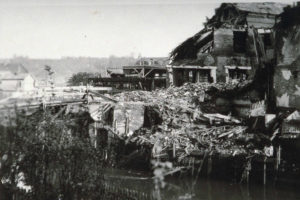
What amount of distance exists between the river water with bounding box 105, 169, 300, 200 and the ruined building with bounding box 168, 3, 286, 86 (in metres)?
11.3

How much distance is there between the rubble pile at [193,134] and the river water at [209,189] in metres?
1.07

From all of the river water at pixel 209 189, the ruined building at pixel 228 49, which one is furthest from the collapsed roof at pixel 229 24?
the river water at pixel 209 189

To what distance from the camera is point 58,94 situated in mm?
15750

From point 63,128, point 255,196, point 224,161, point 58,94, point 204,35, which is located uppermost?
point 204,35

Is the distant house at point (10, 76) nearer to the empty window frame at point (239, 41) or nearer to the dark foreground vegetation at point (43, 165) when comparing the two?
the dark foreground vegetation at point (43, 165)

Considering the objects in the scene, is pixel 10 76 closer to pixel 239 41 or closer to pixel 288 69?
pixel 288 69

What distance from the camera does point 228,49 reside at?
75.2 feet

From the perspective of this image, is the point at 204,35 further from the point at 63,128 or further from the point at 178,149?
the point at 63,128

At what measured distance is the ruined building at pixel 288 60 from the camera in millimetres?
13031

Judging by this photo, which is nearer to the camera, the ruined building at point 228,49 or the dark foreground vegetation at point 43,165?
the dark foreground vegetation at point 43,165

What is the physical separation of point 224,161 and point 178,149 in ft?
6.53

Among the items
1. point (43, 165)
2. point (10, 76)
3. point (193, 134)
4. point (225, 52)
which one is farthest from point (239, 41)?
point (43, 165)

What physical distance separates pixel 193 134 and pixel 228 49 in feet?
35.4

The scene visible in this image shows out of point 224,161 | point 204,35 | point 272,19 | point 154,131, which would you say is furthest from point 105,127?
point 272,19
